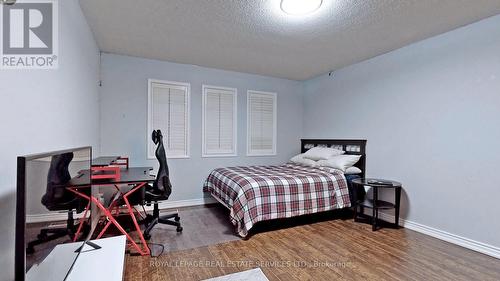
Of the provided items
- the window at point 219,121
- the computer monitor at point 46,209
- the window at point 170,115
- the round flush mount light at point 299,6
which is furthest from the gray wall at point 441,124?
the computer monitor at point 46,209

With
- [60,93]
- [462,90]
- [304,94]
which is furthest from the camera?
[304,94]

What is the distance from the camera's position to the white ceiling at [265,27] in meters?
2.22

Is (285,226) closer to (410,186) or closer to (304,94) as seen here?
(410,186)

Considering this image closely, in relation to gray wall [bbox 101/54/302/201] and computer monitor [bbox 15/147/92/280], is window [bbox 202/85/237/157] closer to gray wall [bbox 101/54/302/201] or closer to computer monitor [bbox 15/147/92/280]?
gray wall [bbox 101/54/302/201]

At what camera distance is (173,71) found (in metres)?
3.91

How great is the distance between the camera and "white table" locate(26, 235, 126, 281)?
0.93 meters

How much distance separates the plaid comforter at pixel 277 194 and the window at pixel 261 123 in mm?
1249

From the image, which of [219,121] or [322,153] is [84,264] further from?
[322,153]

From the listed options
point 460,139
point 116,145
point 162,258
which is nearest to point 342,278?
point 162,258

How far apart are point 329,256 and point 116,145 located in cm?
325

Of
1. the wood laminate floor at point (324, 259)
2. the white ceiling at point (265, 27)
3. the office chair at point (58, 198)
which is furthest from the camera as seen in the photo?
the white ceiling at point (265, 27)

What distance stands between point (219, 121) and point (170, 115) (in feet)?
2.79

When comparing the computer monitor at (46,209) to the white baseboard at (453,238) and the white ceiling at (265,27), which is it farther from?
the white baseboard at (453,238)

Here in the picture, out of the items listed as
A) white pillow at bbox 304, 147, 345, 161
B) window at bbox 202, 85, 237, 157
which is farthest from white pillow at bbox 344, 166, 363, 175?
window at bbox 202, 85, 237, 157
